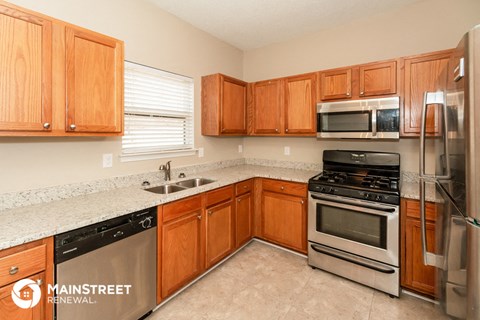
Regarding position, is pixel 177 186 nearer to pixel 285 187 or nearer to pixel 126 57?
pixel 285 187

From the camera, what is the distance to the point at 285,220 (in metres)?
2.91

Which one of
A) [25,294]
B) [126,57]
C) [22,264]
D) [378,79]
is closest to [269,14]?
[378,79]

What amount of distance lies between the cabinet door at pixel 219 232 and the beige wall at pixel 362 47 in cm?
139

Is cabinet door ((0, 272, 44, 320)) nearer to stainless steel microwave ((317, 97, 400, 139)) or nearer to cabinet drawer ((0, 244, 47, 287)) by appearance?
cabinet drawer ((0, 244, 47, 287))

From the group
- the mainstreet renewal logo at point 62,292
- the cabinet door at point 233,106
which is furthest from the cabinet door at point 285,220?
the mainstreet renewal logo at point 62,292

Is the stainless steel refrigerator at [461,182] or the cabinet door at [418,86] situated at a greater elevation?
Answer: the cabinet door at [418,86]

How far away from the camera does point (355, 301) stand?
2.09m

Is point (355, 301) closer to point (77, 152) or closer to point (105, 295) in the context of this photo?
point (105, 295)

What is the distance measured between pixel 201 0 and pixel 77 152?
1935mm

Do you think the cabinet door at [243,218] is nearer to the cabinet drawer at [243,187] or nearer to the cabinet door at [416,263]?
the cabinet drawer at [243,187]

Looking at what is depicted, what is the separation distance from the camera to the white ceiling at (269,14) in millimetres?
2504

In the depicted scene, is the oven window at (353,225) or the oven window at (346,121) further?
the oven window at (346,121)

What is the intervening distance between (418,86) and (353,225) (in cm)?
149

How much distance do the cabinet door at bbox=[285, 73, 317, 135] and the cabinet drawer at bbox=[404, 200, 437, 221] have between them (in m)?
1.26
